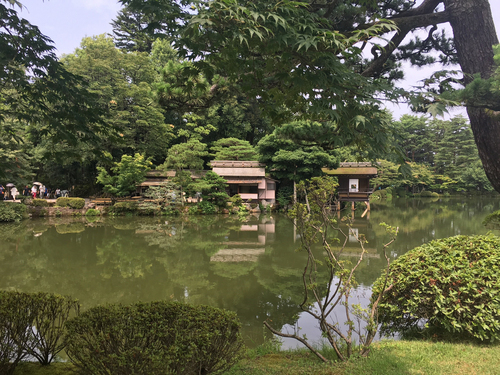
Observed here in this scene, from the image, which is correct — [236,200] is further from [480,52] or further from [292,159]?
[480,52]

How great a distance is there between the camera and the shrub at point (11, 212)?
13547 mm

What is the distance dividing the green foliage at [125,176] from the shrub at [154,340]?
652 inches

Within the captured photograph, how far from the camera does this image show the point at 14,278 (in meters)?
6.39

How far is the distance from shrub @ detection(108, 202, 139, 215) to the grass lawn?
15.2 meters

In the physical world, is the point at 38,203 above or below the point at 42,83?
below

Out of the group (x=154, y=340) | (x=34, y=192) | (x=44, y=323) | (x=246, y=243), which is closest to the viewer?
(x=154, y=340)

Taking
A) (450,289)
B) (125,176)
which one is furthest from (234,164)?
(450,289)

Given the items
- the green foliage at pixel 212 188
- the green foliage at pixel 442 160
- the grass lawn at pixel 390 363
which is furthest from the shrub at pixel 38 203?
the green foliage at pixel 442 160

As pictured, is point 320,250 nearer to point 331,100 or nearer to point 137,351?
point 331,100

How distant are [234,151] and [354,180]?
7893 mm

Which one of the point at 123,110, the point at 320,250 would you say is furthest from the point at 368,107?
the point at 123,110

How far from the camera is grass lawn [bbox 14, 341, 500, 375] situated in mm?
2312

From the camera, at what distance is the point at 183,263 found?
7.41m

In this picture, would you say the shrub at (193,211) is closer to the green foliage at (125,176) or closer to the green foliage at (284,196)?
the green foliage at (125,176)
